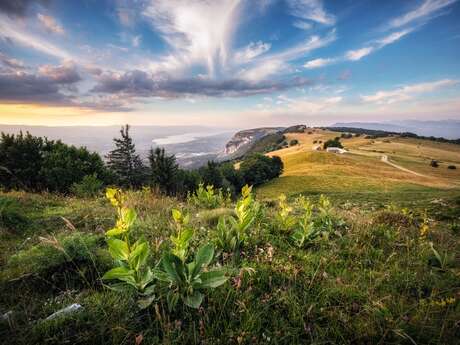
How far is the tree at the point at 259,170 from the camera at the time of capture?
2808 inches

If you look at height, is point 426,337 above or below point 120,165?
above

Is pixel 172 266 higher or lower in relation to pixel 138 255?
lower

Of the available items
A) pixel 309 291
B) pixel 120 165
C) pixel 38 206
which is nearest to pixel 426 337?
pixel 309 291

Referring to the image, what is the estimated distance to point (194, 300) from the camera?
2.02 metres

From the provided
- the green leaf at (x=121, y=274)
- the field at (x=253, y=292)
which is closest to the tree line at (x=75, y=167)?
the field at (x=253, y=292)

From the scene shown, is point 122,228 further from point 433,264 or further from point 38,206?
point 38,206

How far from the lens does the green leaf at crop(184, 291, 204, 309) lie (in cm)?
195

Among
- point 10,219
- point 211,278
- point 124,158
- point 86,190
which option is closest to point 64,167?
point 124,158

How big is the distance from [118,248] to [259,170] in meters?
70.8

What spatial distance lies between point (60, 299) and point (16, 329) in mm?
576

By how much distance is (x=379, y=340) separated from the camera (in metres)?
1.89

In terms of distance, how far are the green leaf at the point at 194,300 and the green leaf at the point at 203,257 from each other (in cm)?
22

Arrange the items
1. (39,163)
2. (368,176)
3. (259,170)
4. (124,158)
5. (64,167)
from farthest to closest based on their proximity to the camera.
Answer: (259,170), (368,176), (124,158), (39,163), (64,167)

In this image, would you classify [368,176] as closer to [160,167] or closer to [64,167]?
[160,167]
